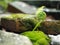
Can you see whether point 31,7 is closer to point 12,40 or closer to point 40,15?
point 40,15

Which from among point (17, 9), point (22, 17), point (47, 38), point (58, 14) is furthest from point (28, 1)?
point (47, 38)

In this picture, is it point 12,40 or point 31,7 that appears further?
point 31,7

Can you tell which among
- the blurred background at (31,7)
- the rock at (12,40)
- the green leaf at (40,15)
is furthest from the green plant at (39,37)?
the blurred background at (31,7)

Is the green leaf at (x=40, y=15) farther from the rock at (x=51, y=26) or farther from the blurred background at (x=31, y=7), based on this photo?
the blurred background at (x=31, y=7)

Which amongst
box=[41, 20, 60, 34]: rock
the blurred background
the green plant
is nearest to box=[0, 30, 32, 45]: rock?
the green plant

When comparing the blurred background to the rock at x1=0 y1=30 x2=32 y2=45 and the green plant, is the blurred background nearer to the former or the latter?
the green plant

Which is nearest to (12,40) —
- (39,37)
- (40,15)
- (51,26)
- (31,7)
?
(39,37)

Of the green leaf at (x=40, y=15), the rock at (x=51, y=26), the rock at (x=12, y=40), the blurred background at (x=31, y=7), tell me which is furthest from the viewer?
the blurred background at (x=31, y=7)

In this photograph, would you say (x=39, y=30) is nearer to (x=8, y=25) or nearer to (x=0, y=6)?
(x=8, y=25)
